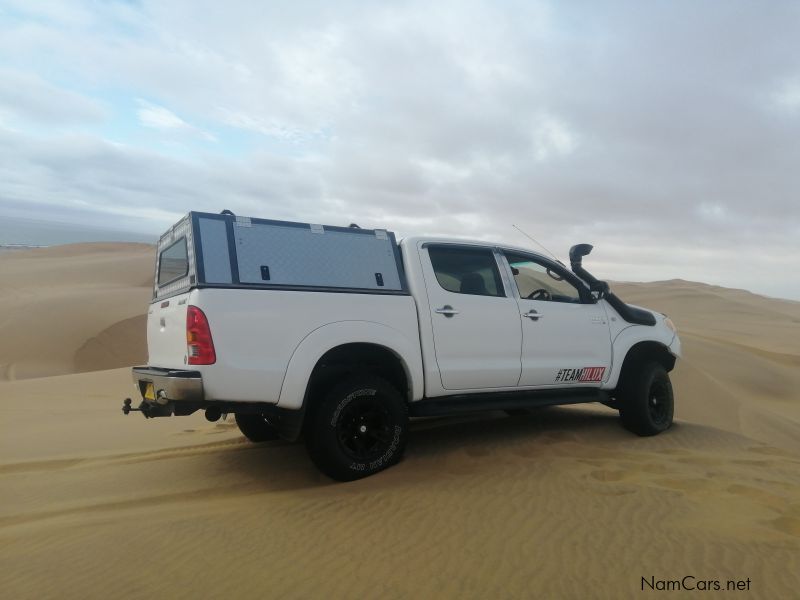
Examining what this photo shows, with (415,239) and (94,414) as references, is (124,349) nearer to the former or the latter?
(94,414)

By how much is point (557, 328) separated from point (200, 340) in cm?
340

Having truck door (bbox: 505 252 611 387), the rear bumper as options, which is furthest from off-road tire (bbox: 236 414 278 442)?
truck door (bbox: 505 252 611 387)

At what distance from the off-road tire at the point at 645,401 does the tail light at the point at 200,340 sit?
14.6ft

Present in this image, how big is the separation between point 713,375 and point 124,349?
52.7 ft

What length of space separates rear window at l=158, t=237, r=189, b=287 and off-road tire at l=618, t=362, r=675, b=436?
4655 millimetres

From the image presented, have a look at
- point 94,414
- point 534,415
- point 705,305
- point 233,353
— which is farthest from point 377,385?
point 705,305

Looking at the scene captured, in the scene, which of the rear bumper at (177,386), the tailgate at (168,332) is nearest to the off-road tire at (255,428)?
the tailgate at (168,332)

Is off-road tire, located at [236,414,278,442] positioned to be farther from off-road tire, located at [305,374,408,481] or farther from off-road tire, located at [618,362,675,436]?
off-road tire, located at [618,362,675,436]

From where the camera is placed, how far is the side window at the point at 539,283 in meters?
5.57

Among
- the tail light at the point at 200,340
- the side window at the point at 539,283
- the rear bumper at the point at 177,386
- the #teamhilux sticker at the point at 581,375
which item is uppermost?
the side window at the point at 539,283

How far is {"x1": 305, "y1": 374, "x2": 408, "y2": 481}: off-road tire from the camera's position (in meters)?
4.15

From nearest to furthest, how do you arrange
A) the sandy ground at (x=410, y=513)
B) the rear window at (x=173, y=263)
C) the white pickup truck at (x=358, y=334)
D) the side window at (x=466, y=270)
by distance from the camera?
the sandy ground at (x=410, y=513) → the white pickup truck at (x=358, y=334) → the rear window at (x=173, y=263) → the side window at (x=466, y=270)

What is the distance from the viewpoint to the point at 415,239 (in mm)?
5125

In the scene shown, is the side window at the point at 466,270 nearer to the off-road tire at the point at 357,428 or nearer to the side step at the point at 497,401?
the side step at the point at 497,401
